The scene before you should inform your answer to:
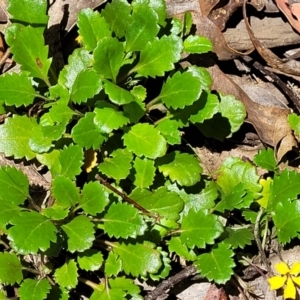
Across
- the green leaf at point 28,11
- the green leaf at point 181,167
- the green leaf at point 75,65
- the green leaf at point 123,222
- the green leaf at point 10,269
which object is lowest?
the green leaf at point 10,269

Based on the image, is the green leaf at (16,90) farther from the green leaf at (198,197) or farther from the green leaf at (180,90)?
the green leaf at (198,197)

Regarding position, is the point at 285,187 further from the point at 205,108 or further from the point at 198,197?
the point at 205,108

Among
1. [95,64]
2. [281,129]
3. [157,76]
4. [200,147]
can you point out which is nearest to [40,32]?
[95,64]

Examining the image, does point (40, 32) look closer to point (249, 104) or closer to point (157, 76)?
point (157, 76)

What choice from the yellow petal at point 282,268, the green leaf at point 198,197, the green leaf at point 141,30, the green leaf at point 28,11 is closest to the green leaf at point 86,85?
the green leaf at point 141,30

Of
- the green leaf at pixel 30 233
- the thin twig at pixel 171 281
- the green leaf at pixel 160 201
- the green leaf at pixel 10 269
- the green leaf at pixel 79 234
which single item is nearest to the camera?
the green leaf at pixel 30 233

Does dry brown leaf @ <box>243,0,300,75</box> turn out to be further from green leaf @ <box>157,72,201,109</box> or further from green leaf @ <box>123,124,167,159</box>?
green leaf @ <box>123,124,167,159</box>
